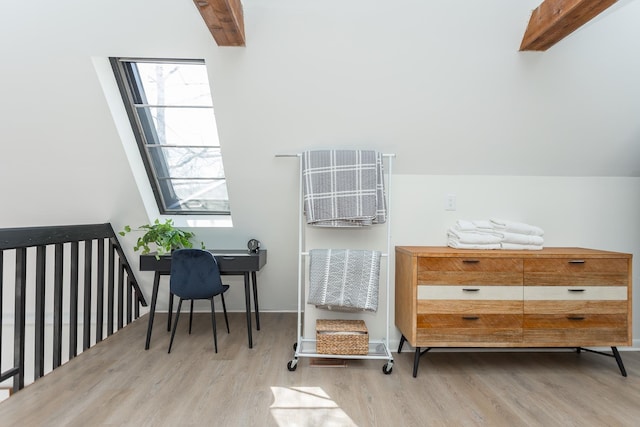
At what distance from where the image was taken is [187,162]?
335 cm

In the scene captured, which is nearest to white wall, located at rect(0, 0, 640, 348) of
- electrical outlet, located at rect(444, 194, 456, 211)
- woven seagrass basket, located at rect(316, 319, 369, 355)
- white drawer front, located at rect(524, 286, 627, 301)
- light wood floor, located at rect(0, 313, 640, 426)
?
electrical outlet, located at rect(444, 194, 456, 211)

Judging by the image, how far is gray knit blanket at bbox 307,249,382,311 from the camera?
8.44 ft

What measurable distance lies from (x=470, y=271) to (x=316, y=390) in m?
1.21

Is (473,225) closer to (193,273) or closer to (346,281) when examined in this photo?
(346,281)

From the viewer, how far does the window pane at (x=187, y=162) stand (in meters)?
3.29

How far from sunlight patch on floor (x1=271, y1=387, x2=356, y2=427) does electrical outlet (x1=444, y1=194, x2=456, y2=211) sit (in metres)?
1.58

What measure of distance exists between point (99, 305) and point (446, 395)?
2.73m

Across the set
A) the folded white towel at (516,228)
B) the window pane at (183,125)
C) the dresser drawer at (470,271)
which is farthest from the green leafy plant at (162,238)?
the folded white towel at (516,228)

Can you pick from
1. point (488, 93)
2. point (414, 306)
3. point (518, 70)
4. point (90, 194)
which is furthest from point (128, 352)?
point (518, 70)

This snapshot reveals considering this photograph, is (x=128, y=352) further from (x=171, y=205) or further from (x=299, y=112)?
(x=299, y=112)

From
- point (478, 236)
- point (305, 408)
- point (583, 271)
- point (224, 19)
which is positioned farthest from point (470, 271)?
point (224, 19)

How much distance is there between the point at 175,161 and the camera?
11.0 feet

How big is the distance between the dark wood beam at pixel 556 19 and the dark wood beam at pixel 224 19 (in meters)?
1.72

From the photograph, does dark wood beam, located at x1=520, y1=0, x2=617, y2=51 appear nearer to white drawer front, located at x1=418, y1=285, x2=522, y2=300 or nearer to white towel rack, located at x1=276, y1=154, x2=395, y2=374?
white towel rack, located at x1=276, y1=154, x2=395, y2=374
